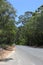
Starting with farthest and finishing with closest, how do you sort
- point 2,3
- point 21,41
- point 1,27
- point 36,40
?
point 21,41, point 36,40, point 1,27, point 2,3

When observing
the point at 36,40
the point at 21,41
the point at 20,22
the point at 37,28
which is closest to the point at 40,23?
the point at 37,28

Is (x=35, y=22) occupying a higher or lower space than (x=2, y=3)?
lower

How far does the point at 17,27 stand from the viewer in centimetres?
6569

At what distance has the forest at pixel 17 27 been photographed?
855 inches

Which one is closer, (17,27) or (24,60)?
(24,60)

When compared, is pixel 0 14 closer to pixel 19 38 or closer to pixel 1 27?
pixel 1 27

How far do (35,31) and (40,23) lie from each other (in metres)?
8.04

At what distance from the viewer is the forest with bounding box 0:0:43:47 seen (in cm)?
2170

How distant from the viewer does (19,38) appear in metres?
115

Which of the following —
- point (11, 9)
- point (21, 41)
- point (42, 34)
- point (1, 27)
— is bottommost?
point (21, 41)

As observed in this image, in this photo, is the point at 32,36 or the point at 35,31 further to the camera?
the point at 32,36

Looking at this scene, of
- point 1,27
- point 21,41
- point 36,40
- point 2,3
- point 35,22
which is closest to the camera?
point 2,3

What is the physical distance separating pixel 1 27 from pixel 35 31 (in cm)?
5356

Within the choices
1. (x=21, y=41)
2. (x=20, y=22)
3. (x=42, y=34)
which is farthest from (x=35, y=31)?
(x=20, y=22)
